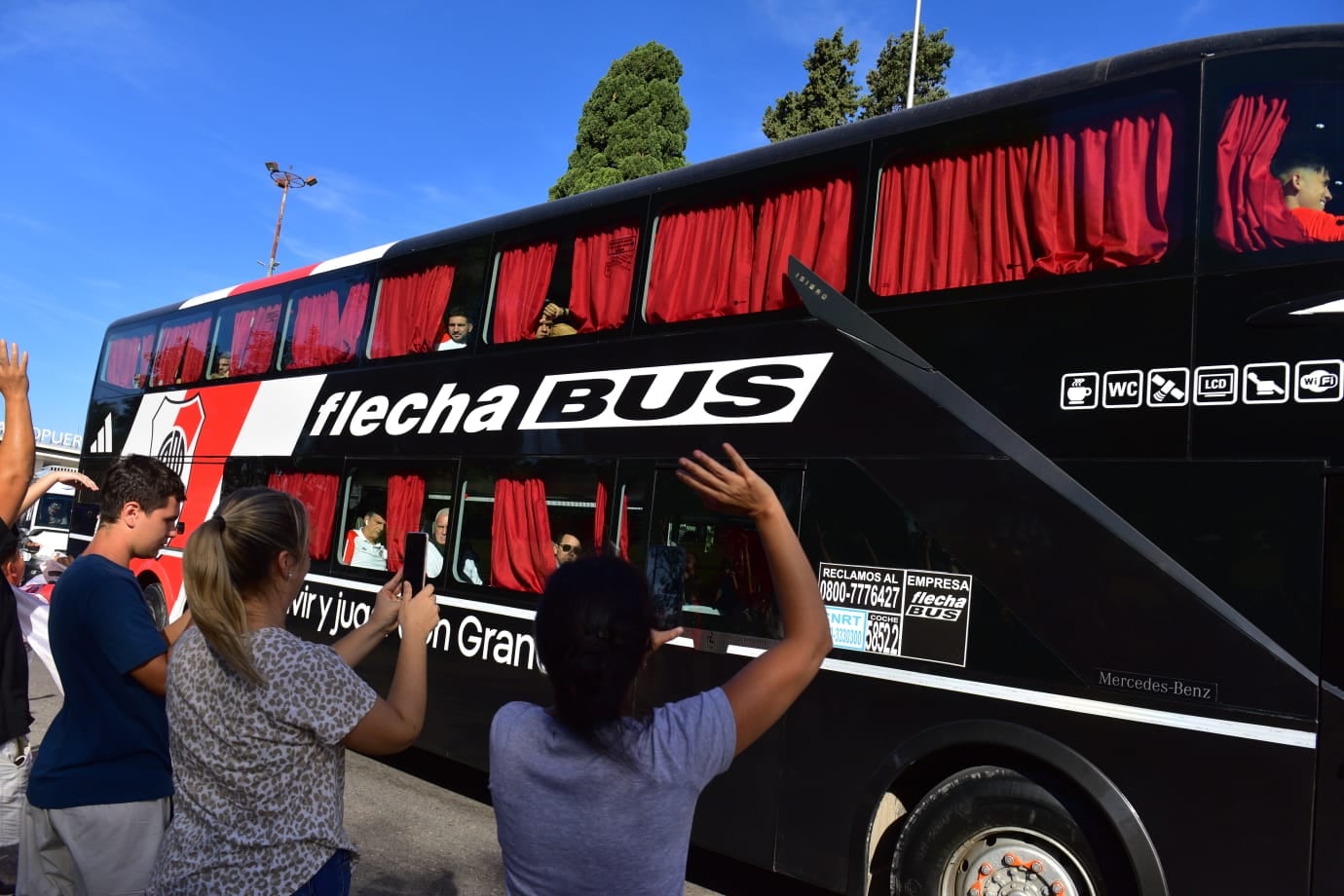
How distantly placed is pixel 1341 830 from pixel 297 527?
362 centimetres

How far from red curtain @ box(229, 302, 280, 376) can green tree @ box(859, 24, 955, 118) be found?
630 inches

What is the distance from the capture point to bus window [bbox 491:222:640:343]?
682cm

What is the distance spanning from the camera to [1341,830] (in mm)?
3666

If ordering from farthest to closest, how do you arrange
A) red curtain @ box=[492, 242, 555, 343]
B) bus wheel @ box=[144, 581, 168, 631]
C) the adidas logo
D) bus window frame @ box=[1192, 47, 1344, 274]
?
1. the adidas logo
2. bus wheel @ box=[144, 581, 168, 631]
3. red curtain @ box=[492, 242, 555, 343]
4. bus window frame @ box=[1192, 47, 1344, 274]

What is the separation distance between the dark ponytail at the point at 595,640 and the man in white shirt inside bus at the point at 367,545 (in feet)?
21.9

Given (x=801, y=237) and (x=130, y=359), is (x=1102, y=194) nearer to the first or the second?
(x=801, y=237)

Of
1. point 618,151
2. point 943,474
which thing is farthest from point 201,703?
point 618,151

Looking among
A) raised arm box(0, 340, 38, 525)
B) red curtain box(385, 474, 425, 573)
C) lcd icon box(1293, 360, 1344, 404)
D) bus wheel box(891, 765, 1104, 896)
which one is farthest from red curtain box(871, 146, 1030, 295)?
red curtain box(385, 474, 425, 573)

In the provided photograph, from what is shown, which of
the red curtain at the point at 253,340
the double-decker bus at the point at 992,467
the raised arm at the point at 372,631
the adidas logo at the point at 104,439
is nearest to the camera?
the raised arm at the point at 372,631

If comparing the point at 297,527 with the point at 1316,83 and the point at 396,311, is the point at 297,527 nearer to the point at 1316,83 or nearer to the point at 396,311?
the point at 1316,83

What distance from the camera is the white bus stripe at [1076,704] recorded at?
151 inches

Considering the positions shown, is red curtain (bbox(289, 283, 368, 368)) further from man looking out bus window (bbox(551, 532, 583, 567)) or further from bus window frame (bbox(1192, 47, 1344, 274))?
bus window frame (bbox(1192, 47, 1344, 274))

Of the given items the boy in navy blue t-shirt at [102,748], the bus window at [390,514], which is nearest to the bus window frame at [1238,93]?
the boy in navy blue t-shirt at [102,748]

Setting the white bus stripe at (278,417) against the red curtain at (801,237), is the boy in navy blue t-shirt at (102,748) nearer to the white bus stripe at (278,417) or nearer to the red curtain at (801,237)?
the red curtain at (801,237)
